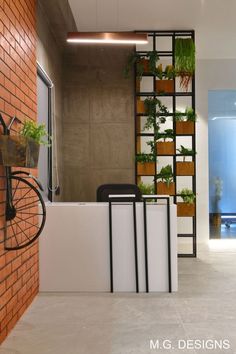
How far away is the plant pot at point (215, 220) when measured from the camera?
23.0 ft

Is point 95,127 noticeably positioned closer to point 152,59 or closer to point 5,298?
point 152,59

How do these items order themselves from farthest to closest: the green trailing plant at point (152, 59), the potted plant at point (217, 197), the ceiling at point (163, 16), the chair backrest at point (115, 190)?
the potted plant at point (217, 197)
the green trailing plant at point (152, 59)
the ceiling at point (163, 16)
the chair backrest at point (115, 190)

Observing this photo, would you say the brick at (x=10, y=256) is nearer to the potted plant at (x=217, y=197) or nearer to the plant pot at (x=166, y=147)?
the plant pot at (x=166, y=147)

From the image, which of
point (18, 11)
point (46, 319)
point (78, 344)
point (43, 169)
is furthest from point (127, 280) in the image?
point (18, 11)

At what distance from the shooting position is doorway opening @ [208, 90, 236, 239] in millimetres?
7102

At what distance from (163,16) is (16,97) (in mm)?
Answer: 3068

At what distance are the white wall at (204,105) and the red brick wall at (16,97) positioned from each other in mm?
3744

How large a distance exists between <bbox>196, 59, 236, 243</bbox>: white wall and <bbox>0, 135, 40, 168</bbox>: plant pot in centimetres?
451

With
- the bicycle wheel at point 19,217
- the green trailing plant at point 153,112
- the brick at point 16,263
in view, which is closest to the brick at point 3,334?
the brick at point 16,263

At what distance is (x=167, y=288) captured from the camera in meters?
3.84

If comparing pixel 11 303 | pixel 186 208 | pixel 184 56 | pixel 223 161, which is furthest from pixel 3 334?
pixel 223 161

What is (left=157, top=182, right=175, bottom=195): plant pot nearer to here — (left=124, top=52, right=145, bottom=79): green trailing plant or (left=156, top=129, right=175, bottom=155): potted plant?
(left=156, top=129, right=175, bottom=155): potted plant

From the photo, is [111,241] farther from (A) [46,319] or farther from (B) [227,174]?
(B) [227,174]

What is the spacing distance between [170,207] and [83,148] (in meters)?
2.67
